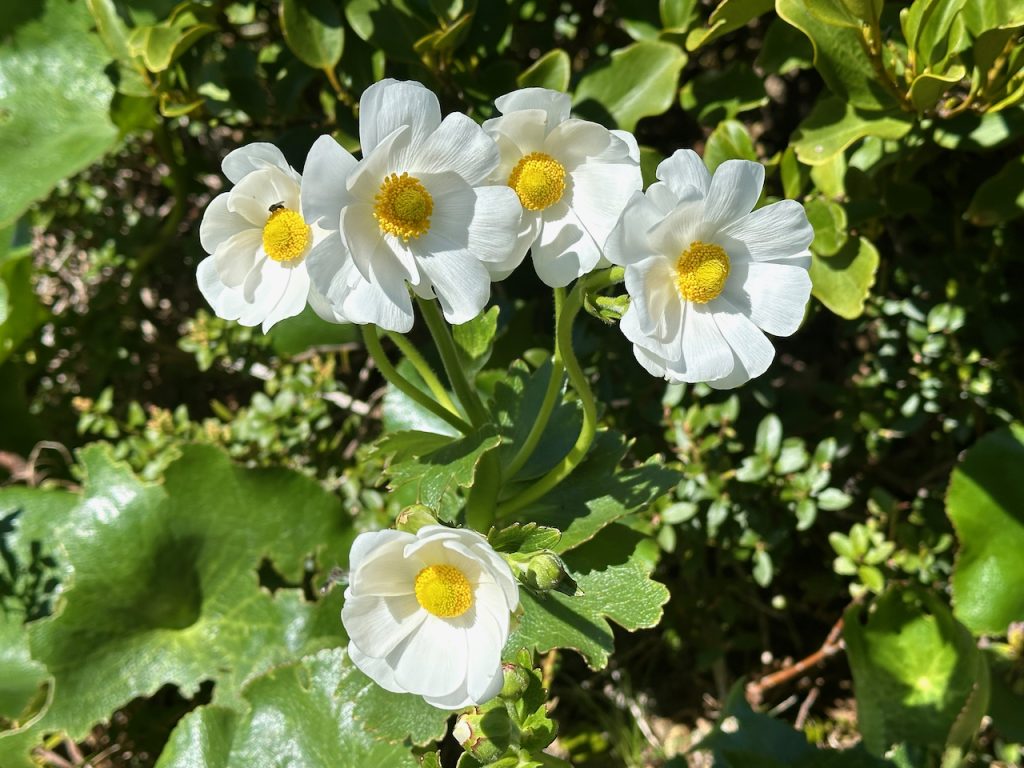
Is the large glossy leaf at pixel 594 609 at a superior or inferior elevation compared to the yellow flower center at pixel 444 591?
inferior

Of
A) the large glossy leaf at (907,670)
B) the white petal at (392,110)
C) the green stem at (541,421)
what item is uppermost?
the white petal at (392,110)

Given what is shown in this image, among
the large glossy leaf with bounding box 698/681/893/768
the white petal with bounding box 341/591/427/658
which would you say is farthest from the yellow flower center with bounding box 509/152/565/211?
the large glossy leaf with bounding box 698/681/893/768

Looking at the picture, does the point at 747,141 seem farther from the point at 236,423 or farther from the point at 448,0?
the point at 236,423

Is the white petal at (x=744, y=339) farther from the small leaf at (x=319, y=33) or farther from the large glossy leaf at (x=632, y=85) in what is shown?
the small leaf at (x=319, y=33)

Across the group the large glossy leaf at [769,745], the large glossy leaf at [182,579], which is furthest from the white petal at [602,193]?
the large glossy leaf at [769,745]

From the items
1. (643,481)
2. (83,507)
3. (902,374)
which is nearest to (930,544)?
(902,374)

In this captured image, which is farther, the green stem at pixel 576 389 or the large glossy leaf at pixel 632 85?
the large glossy leaf at pixel 632 85
